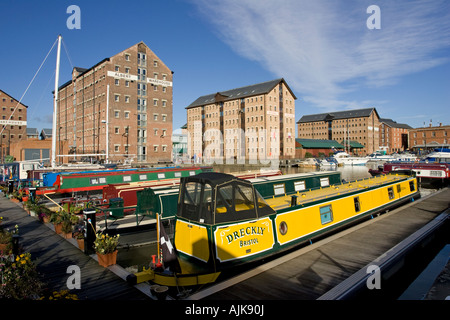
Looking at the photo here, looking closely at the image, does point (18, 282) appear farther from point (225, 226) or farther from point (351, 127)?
point (351, 127)

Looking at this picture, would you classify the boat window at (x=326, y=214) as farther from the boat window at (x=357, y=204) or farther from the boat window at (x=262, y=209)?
the boat window at (x=262, y=209)

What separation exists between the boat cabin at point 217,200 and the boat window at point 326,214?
4348 mm

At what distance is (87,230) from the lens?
34.3 ft

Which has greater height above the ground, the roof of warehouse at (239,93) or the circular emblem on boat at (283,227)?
the roof of warehouse at (239,93)

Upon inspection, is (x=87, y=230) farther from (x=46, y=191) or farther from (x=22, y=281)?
(x=46, y=191)

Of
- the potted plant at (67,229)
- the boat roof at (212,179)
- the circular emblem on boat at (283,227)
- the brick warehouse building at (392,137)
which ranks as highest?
the brick warehouse building at (392,137)

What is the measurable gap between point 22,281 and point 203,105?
92186 millimetres

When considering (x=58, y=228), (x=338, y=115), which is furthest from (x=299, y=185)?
(x=338, y=115)

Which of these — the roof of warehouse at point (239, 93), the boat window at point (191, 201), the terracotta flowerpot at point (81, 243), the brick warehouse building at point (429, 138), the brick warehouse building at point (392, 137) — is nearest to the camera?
the boat window at point (191, 201)

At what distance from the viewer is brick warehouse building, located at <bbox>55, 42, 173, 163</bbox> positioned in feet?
185

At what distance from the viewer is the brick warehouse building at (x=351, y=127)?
126363 millimetres

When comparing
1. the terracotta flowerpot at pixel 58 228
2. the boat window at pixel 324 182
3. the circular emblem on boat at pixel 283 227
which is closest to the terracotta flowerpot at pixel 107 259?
the terracotta flowerpot at pixel 58 228

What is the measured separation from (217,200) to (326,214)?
21.2ft

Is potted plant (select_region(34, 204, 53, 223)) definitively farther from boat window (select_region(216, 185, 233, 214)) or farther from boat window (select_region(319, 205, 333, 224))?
boat window (select_region(319, 205, 333, 224))
